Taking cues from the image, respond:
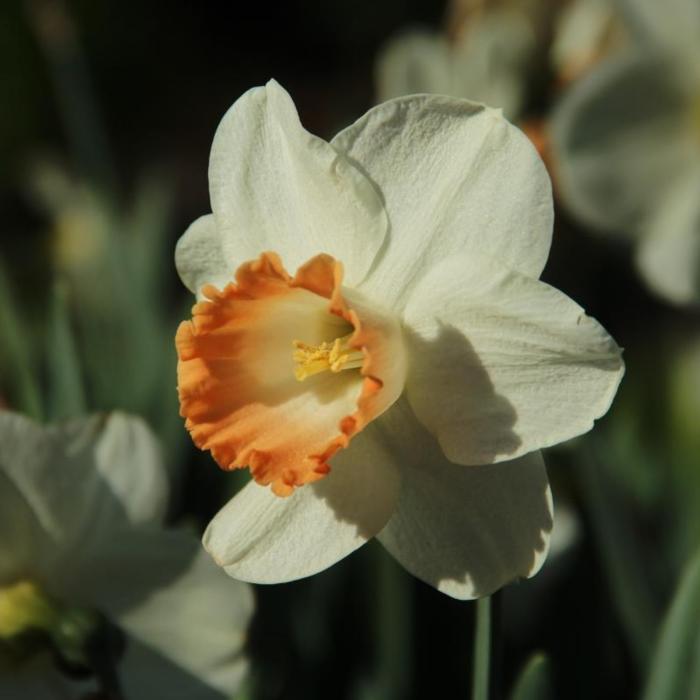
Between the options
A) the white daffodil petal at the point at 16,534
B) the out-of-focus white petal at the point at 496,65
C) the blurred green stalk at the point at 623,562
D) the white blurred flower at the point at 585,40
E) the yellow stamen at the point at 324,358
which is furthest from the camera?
the white blurred flower at the point at 585,40

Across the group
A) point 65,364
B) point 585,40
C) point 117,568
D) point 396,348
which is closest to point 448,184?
point 396,348

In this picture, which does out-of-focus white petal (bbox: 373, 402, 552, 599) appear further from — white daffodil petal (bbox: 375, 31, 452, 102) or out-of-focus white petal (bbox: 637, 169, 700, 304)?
white daffodil petal (bbox: 375, 31, 452, 102)

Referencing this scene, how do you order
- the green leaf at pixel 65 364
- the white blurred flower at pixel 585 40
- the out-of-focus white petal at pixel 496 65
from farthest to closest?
1. the white blurred flower at pixel 585 40
2. the out-of-focus white petal at pixel 496 65
3. the green leaf at pixel 65 364

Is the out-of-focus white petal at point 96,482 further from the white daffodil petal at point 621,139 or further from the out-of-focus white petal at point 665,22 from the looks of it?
the out-of-focus white petal at point 665,22

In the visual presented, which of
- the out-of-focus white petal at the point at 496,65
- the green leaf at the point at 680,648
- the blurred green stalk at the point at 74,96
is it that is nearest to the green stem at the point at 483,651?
the green leaf at the point at 680,648

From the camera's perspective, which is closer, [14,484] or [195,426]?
[195,426]

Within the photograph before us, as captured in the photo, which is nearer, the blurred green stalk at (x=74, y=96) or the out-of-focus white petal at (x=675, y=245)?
the out-of-focus white petal at (x=675, y=245)

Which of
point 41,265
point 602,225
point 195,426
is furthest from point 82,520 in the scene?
point 41,265

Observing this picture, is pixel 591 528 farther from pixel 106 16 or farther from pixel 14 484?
pixel 106 16

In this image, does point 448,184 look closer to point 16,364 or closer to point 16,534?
point 16,534
